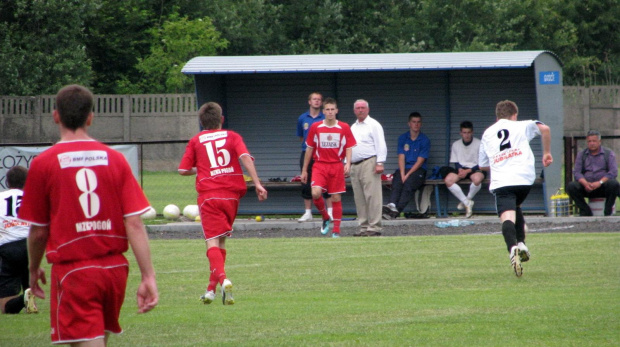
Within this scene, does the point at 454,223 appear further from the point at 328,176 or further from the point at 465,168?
the point at 328,176

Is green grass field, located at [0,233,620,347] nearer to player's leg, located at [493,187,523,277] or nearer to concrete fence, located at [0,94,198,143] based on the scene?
player's leg, located at [493,187,523,277]

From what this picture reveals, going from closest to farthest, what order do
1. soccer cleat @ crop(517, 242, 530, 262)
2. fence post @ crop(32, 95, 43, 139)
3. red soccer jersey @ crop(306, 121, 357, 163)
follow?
soccer cleat @ crop(517, 242, 530, 262), red soccer jersey @ crop(306, 121, 357, 163), fence post @ crop(32, 95, 43, 139)

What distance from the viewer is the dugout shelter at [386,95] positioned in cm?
1755

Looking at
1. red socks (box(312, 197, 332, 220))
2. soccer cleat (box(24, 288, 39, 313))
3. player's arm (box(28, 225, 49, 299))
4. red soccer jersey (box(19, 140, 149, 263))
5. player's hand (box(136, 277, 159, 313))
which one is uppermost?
red soccer jersey (box(19, 140, 149, 263))

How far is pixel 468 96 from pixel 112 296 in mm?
15128

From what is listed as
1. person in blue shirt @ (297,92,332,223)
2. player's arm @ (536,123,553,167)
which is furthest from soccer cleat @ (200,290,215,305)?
person in blue shirt @ (297,92,332,223)

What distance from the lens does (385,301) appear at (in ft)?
28.0

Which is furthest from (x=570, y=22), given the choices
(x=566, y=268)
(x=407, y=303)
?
(x=407, y=303)

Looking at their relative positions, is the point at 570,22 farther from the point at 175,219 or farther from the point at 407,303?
the point at 407,303

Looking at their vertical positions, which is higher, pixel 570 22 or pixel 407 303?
pixel 570 22

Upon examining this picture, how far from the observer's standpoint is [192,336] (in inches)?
279

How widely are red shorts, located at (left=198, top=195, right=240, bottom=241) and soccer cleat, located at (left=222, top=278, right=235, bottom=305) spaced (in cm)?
53

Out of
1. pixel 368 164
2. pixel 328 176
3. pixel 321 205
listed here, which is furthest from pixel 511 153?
pixel 321 205

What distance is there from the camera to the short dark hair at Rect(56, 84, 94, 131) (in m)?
4.66
